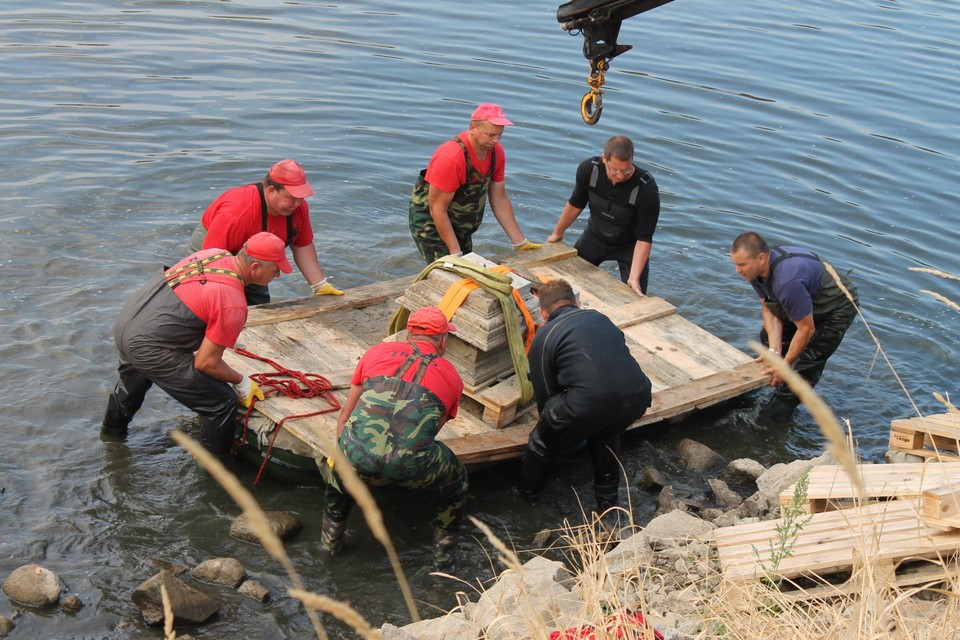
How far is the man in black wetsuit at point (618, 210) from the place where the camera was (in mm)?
8734

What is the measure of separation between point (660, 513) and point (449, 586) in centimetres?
176

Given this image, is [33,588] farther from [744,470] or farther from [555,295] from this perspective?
[744,470]

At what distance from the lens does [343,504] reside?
20.3 feet

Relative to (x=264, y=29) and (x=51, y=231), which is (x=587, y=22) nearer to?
(x=51, y=231)

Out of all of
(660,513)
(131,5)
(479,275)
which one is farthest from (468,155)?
(131,5)

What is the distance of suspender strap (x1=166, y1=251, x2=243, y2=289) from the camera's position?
6.33 metres

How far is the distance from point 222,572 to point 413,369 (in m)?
1.73

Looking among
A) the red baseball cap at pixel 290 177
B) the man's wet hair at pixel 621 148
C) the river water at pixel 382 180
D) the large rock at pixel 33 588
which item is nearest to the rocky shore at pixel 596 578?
the large rock at pixel 33 588

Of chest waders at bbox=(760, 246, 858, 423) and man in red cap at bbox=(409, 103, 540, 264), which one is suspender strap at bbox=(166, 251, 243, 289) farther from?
chest waders at bbox=(760, 246, 858, 423)

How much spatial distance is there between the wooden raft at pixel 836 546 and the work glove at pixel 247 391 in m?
3.28

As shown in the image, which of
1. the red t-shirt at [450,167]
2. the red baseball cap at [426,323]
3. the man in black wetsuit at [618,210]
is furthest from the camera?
the man in black wetsuit at [618,210]

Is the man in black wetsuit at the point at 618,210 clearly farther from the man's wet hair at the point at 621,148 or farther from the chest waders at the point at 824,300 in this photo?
the chest waders at the point at 824,300

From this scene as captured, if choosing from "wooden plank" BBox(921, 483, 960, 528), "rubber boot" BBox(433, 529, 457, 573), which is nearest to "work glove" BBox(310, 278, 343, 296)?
Answer: "rubber boot" BBox(433, 529, 457, 573)

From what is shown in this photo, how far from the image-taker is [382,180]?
12508 millimetres
